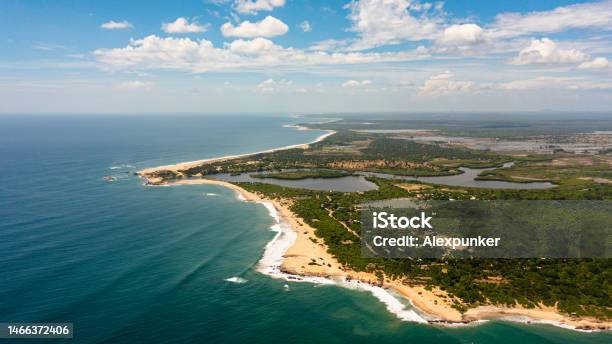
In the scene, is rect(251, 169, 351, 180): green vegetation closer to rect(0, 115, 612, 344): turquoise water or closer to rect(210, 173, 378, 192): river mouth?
rect(210, 173, 378, 192): river mouth

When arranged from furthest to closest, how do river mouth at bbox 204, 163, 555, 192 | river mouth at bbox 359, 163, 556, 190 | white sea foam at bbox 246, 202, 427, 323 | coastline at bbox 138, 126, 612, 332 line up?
1. river mouth at bbox 359, 163, 556, 190
2. river mouth at bbox 204, 163, 555, 192
3. white sea foam at bbox 246, 202, 427, 323
4. coastline at bbox 138, 126, 612, 332

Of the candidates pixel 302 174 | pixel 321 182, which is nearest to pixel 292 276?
pixel 321 182

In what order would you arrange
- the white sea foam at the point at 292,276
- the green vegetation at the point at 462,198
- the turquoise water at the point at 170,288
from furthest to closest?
the green vegetation at the point at 462,198, the white sea foam at the point at 292,276, the turquoise water at the point at 170,288

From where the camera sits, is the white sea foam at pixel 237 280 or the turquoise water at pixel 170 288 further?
the white sea foam at pixel 237 280

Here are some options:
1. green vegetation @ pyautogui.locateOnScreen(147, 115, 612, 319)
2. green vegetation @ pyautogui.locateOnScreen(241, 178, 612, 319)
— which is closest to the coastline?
green vegetation @ pyautogui.locateOnScreen(241, 178, 612, 319)

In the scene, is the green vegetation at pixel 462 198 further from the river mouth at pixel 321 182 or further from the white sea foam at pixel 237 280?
the white sea foam at pixel 237 280

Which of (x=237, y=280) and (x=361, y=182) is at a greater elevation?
(x=361, y=182)

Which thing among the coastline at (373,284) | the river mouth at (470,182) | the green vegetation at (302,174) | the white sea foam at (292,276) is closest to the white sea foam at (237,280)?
the white sea foam at (292,276)

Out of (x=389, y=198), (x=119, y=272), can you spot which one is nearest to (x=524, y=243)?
(x=389, y=198)

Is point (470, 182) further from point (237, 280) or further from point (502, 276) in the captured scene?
point (237, 280)
